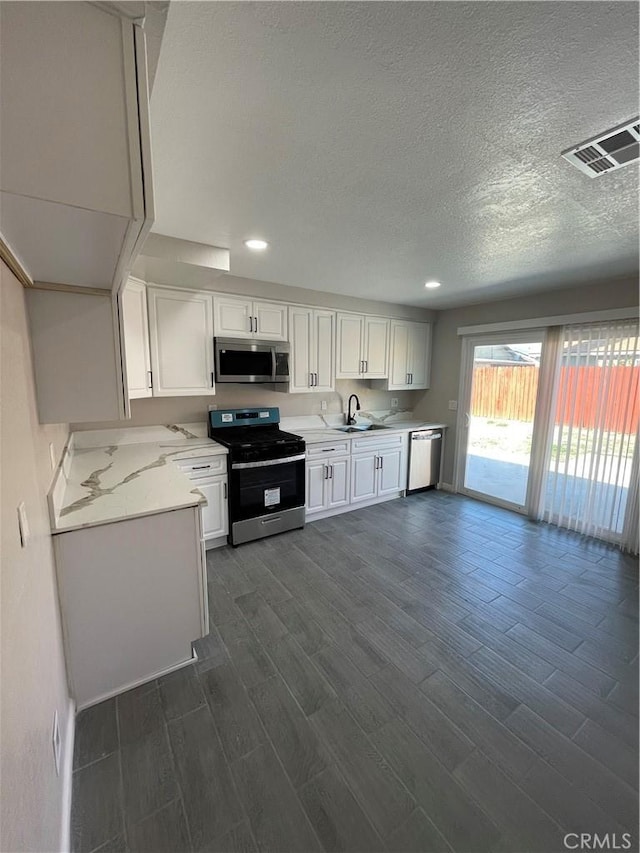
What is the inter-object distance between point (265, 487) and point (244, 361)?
49.2 inches

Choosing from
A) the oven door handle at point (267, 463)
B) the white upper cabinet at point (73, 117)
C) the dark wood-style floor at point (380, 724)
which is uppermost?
the white upper cabinet at point (73, 117)

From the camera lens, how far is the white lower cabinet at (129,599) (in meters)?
1.67

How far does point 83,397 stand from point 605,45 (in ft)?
7.37

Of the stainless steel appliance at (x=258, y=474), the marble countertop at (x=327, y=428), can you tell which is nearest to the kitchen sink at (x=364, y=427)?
the marble countertop at (x=327, y=428)

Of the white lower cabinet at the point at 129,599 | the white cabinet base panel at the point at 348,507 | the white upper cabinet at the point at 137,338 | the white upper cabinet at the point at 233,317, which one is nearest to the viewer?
the white lower cabinet at the point at 129,599

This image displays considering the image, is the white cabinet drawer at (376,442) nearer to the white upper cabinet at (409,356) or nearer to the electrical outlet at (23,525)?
the white upper cabinet at (409,356)

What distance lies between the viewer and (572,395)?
12.0ft

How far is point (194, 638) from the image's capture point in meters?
2.00

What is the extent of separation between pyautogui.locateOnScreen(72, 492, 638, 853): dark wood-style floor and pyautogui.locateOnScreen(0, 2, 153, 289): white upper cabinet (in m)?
1.99

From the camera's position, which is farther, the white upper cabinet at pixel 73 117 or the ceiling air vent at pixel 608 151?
the ceiling air vent at pixel 608 151

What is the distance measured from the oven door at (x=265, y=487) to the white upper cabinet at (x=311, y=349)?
2.89ft

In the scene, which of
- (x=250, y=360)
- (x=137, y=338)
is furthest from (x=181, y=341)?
(x=250, y=360)

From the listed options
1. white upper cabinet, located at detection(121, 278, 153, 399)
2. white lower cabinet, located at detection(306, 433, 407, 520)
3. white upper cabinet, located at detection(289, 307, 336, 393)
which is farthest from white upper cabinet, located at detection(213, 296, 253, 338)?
white lower cabinet, located at detection(306, 433, 407, 520)

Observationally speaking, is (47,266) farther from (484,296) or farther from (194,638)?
(484,296)
